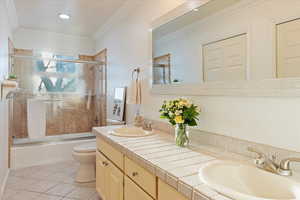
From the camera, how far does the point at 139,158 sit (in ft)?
3.84

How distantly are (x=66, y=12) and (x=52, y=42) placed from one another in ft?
3.95

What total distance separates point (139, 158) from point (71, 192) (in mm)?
1639

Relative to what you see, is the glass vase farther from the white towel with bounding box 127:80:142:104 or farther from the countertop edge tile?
the white towel with bounding box 127:80:142:104

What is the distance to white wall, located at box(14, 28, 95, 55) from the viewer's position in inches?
143

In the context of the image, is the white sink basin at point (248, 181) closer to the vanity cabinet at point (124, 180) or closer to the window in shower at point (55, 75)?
the vanity cabinet at point (124, 180)

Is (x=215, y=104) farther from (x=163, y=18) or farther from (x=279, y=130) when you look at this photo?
(x=163, y=18)

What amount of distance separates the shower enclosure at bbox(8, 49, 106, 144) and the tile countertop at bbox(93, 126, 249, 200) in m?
2.26

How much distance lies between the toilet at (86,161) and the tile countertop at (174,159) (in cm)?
102

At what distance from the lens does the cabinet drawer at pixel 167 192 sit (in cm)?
89

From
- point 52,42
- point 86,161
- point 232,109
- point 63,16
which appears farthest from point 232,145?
point 52,42

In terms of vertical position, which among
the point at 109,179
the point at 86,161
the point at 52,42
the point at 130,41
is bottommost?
A: the point at 86,161

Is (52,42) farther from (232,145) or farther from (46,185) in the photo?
(232,145)

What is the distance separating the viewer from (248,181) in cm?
93

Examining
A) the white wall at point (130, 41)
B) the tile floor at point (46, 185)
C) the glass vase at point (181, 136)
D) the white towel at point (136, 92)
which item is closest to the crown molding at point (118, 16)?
the white wall at point (130, 41)
